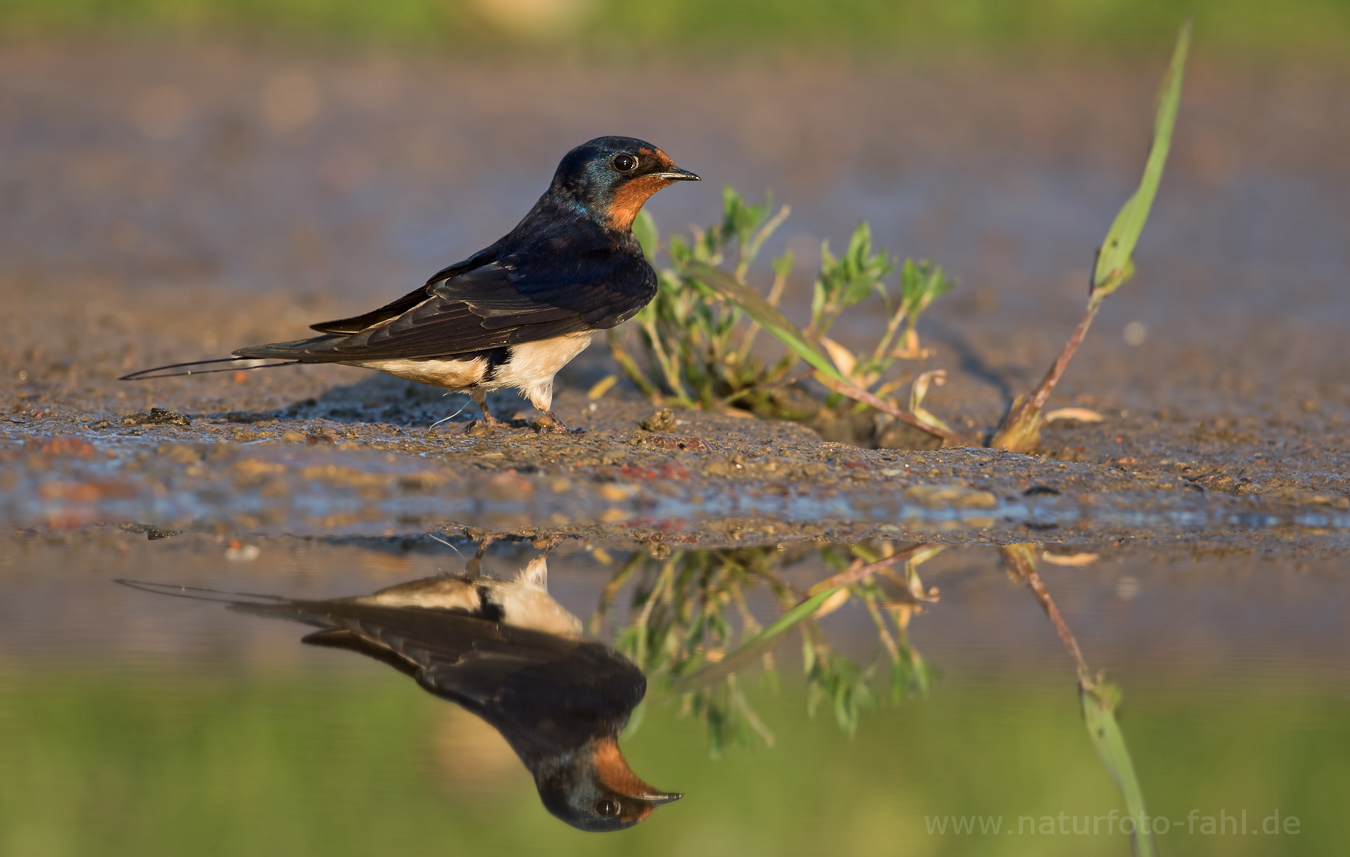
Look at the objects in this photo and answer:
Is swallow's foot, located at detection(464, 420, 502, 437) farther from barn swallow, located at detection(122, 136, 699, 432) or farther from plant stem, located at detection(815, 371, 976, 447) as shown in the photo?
plant stem, located at detection(815, 371, 976, 447)

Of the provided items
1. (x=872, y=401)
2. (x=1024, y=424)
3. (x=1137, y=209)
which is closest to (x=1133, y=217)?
(x=1137, y=209)

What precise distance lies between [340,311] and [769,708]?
5795 mm

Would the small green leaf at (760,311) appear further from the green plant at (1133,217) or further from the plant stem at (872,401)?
the green plant at (1133,217)

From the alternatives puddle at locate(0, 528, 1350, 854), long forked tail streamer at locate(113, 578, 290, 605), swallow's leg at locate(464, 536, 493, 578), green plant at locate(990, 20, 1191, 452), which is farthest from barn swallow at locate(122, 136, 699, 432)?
green plant at locate(990, 20, 1191, 452)

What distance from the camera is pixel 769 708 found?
9.10 ft

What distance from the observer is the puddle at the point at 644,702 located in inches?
93.0

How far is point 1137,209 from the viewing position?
488 centimetres

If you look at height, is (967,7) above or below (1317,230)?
above

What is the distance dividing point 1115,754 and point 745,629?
0.83 metres

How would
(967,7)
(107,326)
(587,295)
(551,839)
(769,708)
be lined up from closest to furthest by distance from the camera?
(551,839), (769,708), (587,295), (107,326), (967,7)

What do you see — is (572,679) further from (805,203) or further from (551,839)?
(805,203)

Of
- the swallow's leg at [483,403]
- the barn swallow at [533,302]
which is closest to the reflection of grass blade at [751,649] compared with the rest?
the barn swallow at [533,302]

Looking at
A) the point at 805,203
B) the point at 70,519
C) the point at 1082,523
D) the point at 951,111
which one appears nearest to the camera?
the point at 70,519

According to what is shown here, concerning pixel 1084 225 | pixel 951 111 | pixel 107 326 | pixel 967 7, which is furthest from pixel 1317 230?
pixel 107 326
